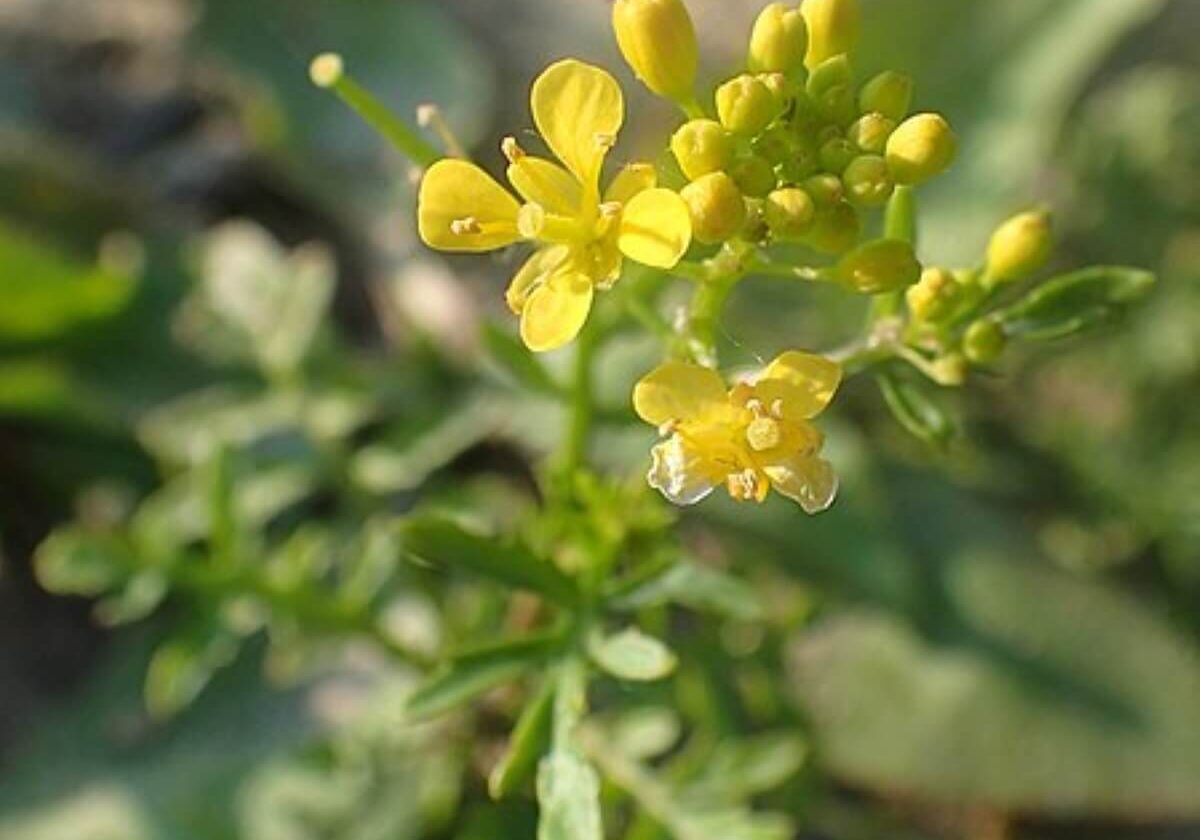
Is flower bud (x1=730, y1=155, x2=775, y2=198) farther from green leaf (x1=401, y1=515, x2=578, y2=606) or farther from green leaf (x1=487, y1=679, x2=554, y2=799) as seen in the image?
green leaf (x1=487, y1=679, x2=554, y2=799)

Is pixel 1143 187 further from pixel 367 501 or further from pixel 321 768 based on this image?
pixel 321 768

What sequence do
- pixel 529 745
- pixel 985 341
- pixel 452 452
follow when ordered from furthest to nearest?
pixel 452 452, pixel 529 745, pixel 985 341

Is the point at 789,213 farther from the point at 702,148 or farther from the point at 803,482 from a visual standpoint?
the point at 803,482

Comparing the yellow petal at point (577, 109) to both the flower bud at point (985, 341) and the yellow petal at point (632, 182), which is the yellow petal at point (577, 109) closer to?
the yellow petal at point (632, 182)

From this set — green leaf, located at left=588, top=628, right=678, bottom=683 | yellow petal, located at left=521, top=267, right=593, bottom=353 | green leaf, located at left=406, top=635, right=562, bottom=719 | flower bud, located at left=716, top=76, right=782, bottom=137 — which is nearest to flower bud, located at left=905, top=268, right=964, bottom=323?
flower bud, located at left=716, top=76, right=782, bottom=137

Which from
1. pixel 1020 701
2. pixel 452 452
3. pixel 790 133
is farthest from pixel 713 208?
pixel 1020 701
